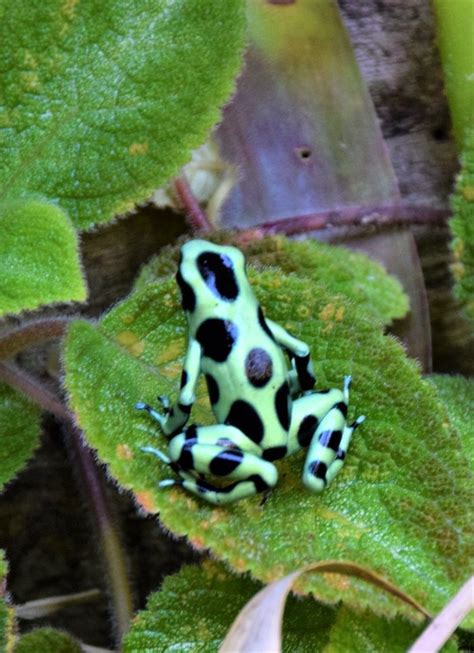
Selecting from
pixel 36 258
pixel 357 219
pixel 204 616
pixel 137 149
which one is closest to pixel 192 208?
pixel 137 149

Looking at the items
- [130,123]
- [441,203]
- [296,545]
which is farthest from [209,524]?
[441,203]

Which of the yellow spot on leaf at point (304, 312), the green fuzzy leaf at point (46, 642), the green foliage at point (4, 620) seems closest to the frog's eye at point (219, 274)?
the yellow spot on leaf at point (304, 312)

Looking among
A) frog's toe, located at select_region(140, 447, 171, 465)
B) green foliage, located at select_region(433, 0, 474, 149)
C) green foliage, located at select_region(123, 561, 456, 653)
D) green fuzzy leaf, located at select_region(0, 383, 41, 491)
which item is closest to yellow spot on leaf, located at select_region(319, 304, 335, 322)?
frog's toe, located at select_region(140, 447, 171, 465)

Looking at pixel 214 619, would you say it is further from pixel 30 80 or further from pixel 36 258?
pixel 30 80

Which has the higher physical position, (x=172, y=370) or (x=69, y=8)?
(x=69, y=8)

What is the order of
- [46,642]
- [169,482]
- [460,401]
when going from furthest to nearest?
[460,401] → [46,642] → [169,482]

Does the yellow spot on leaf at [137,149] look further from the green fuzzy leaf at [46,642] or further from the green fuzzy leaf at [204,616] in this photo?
the green fuzzy leaf at [46,642]
